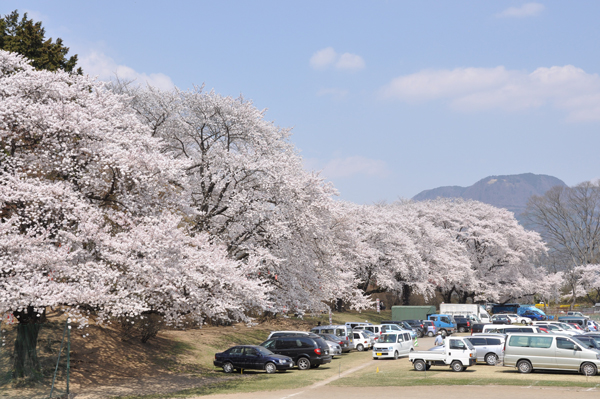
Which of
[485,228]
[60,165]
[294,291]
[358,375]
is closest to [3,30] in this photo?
[60,165]

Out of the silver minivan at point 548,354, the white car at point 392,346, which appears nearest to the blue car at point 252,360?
the white car at point 392,346

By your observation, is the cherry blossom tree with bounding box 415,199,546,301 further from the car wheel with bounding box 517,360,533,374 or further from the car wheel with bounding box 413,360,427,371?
the car wheel with bounding box 517,360,533,374

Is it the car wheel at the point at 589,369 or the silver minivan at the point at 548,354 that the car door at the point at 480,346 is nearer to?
the silver minivan at the point at 548,354

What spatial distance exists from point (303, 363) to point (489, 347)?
10485 millimetres

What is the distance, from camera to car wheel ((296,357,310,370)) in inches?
1175

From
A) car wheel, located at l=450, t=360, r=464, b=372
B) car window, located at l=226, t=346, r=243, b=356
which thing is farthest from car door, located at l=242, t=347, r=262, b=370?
car wheel, located at l=450, t=360, r=464, b=372

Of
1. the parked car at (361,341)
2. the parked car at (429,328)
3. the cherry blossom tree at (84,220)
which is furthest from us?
the parked car at (429,328)

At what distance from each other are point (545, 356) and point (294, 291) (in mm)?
14561

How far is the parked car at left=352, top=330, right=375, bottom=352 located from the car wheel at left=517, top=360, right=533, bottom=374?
1436 centimetres

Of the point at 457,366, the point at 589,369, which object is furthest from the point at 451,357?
the point at 589,369

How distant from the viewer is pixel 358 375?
88.9ft

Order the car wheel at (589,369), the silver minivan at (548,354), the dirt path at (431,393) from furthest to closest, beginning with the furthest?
the silver minivan at (548,354), the car wheel at (589,369), the dirt path at (431,393)

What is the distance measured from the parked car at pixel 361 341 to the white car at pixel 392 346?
4.42 metres

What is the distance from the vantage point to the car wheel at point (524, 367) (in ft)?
85.4
